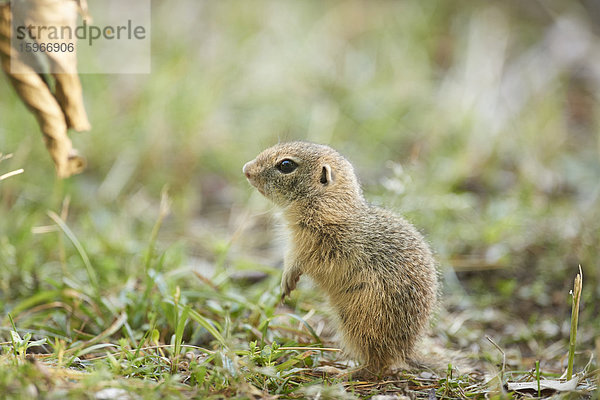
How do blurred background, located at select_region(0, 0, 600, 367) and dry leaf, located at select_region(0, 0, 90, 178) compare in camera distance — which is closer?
dry leaf, located at select_region(0, 0, 90, 178)

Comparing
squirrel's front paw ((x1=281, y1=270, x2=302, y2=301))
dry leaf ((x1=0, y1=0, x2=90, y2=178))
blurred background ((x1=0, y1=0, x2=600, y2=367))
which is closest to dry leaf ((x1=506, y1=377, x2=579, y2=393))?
blurred background ((x1=0, y1=0, x2=600, y2=367))

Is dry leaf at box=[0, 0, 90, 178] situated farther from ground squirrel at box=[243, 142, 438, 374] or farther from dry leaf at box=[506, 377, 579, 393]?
dry leaf at box=[506, 377, 579, 393]

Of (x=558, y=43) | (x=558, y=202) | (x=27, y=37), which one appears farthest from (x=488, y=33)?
(x=27, y=37)

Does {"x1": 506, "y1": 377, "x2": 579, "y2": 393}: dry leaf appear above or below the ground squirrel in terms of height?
below

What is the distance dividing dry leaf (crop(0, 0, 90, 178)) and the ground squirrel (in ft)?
3.44

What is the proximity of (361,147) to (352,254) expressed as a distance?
350cm

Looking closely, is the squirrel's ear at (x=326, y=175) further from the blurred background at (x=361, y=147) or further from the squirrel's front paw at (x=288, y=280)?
the blurred background at (x=361, y=147)

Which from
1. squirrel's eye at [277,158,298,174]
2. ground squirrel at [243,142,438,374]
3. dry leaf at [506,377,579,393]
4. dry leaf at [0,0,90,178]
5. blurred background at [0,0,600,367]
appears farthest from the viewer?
blurred background at [0,0,600,367]

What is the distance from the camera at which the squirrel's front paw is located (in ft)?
10.4

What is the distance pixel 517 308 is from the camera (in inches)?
163

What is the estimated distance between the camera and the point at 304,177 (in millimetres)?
3250

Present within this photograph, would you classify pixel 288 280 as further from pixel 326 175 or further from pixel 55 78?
pixel 55 78

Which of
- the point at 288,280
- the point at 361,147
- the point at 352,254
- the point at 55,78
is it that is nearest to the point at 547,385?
the point at 352,254

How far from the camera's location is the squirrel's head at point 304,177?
3195mm
